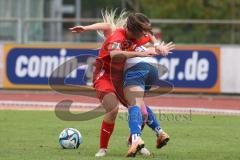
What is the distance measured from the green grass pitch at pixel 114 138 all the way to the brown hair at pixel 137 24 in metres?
1.68

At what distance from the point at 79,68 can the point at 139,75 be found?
12.5m

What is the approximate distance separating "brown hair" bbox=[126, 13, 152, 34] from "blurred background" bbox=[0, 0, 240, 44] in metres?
13.6

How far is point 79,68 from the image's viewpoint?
22.7m

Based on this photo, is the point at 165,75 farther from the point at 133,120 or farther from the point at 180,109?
the point at 133,120

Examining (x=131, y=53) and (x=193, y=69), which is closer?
(x=131, y=53)

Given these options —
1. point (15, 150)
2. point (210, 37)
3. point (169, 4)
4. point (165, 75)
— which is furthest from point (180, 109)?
point (169, 4)

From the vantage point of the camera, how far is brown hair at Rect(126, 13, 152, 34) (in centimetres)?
1002

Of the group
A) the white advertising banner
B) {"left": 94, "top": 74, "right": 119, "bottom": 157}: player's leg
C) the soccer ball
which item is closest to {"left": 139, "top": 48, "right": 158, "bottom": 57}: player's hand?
{"left": 94, "top": 74, "right": 119, "bottom": 157}: player's leg

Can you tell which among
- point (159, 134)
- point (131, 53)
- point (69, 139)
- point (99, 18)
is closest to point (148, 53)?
point (131, 53)

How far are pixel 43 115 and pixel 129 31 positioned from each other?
702 centimetres

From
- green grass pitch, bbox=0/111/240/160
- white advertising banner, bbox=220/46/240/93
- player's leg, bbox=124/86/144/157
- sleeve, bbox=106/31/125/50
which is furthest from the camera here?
white advertising banner, bbox=220/46/240/93

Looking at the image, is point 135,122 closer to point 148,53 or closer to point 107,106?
point 107,106

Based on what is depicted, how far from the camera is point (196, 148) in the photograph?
11.4 m

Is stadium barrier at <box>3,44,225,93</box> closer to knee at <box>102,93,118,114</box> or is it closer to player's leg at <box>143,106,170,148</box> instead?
player's leg at <box>143,106,170,148</box>
